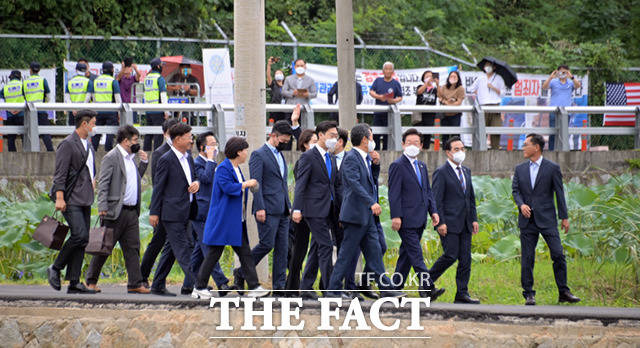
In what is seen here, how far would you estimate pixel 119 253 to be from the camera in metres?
14.6

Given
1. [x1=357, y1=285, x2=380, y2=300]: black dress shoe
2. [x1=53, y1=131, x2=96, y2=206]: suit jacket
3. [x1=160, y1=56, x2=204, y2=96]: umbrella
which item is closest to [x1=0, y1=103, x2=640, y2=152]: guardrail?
[x1=160, y1=56, x2=204, y2=96]: umbrella

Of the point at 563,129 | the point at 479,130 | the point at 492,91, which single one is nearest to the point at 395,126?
the point at 479,130

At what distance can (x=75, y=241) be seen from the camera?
1145 cm

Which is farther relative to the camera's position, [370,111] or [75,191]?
[370,111]

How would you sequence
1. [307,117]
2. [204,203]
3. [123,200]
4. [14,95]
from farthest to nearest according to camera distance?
[14,95]
[307,117]
[204,203]
[123,200]

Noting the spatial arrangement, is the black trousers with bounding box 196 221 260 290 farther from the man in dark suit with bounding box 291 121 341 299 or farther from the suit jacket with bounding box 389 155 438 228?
the suit jacket with bounding box 389 155 438 228

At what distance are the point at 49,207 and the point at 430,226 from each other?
18.4 feet

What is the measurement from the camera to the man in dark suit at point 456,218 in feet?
38.4

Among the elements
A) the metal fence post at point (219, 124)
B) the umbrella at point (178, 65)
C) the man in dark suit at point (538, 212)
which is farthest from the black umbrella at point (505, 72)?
the man in dark suit at point (538, 212)

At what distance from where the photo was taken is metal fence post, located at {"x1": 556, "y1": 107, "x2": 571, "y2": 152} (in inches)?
776

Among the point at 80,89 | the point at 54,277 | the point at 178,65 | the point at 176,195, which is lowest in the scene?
the point at 54,277

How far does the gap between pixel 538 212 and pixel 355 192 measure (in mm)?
2183

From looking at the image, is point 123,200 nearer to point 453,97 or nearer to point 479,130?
point 479,130

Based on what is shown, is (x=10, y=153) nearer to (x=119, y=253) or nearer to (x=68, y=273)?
(x=119, y=253)
